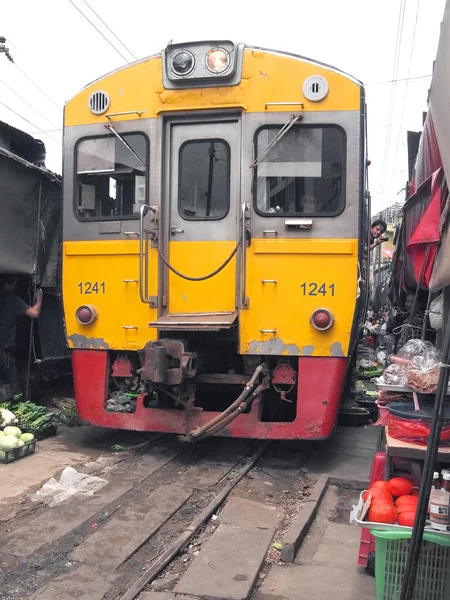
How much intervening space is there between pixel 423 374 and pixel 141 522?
88.2 inches

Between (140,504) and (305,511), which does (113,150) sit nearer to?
(140,504)

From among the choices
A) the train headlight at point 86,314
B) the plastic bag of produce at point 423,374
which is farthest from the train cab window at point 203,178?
the plastic bag of produce at point 423,374

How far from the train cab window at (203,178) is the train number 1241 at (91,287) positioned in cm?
104

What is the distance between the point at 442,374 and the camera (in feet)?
7.54

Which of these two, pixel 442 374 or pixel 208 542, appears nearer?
pixel 442 374

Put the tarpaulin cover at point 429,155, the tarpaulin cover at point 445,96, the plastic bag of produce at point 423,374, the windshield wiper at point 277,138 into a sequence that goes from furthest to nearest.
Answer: the windshield wiper at point 277,138 < the tarpaulin cover at point 429,155 < the plastic bag of produce at point 423,374 < the tarpaulin cover at point 445,96

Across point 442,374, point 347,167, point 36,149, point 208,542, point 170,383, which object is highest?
point 36,149

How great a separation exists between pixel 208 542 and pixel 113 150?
377cm

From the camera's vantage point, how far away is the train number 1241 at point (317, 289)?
5.45 meters

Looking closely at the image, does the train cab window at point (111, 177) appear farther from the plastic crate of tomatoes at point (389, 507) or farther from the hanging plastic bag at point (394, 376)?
the plastic crate of tomatoes at point (389, 507)

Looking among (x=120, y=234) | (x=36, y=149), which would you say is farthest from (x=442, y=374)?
(x=36, y=149)

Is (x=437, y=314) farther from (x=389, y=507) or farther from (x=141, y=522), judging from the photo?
(x=141, y=522)

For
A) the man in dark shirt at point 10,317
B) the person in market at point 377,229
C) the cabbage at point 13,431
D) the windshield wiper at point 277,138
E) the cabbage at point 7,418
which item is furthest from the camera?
the person in market at point 377,229

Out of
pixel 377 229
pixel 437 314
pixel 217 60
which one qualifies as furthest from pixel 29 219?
pixel 377 229
